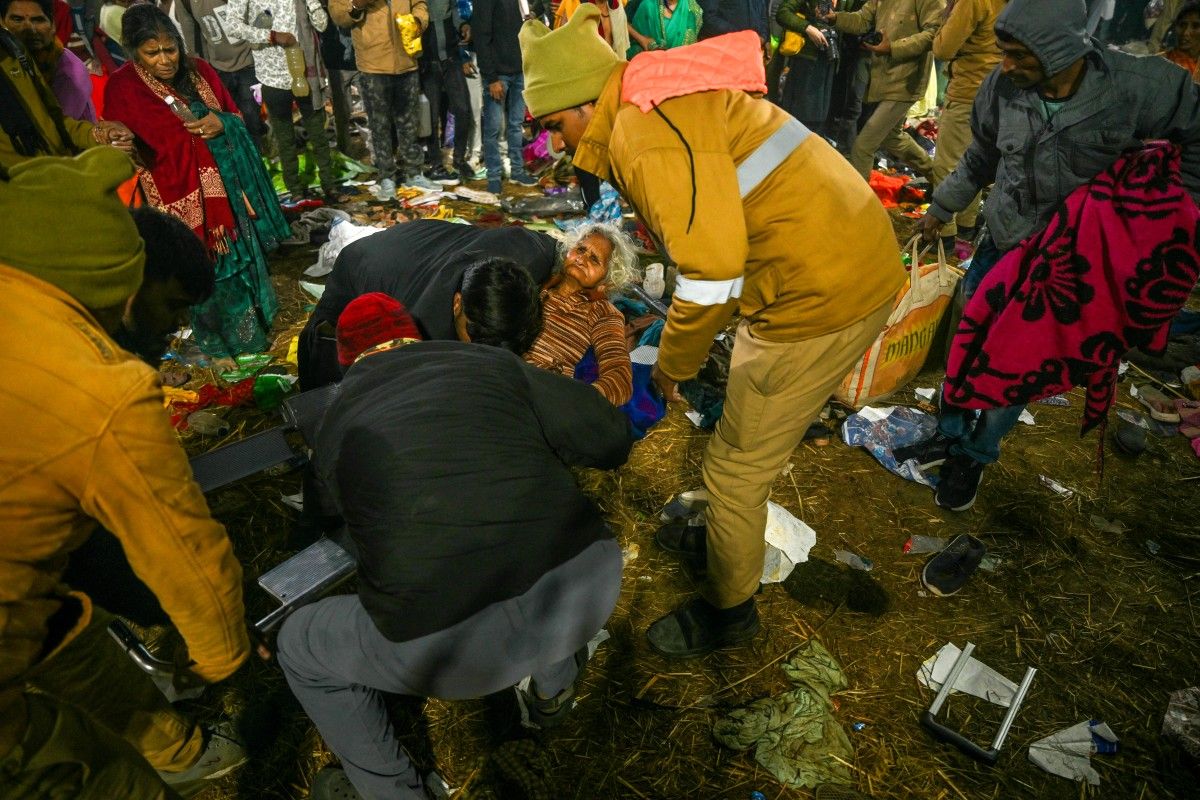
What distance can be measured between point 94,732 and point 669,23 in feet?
24.1

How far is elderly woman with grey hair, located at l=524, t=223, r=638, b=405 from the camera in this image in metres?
3.28

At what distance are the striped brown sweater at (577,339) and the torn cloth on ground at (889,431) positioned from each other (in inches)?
67.0

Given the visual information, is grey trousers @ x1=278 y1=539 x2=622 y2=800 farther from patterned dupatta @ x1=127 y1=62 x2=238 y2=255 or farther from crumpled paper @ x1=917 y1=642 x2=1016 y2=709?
patterned dupatta @ x1=127 y1=62 x2=238 y2=255

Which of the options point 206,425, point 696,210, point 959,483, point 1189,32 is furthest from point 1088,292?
point 206,425

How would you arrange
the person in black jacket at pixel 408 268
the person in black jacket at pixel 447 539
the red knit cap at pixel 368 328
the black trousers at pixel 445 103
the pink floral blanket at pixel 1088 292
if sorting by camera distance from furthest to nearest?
the black trousers at pixel 445 103, the person in black jacket at pixel 408 268, the pink floral blanket at pixel 1088 292, the red knit cap at pixel 368 328, the person in black jacket at pixel 447 539

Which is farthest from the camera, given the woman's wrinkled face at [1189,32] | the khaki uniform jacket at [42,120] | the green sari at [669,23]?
the green sari at [669,23]

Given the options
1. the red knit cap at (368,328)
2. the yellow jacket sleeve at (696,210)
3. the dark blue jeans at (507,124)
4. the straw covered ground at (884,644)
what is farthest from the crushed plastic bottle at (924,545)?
the dark blue jeans at (507,124)

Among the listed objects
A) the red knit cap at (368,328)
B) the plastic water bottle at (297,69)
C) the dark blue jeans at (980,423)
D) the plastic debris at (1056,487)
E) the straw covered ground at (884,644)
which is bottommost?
the straw covered ground at (884,644)

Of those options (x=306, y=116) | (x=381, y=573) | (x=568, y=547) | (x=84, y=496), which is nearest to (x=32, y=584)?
(x=84, y=496)

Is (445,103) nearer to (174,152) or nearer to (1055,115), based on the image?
(174,152)

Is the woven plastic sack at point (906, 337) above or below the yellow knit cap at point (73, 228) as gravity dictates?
below

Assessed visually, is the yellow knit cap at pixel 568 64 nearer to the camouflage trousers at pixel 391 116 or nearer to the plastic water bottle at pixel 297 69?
the plastic water bottle at pixel 297 69

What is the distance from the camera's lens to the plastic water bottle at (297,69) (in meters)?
6.14

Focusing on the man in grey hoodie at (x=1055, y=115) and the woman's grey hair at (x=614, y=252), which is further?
the woman's grey hair at (x=614, y=252)
